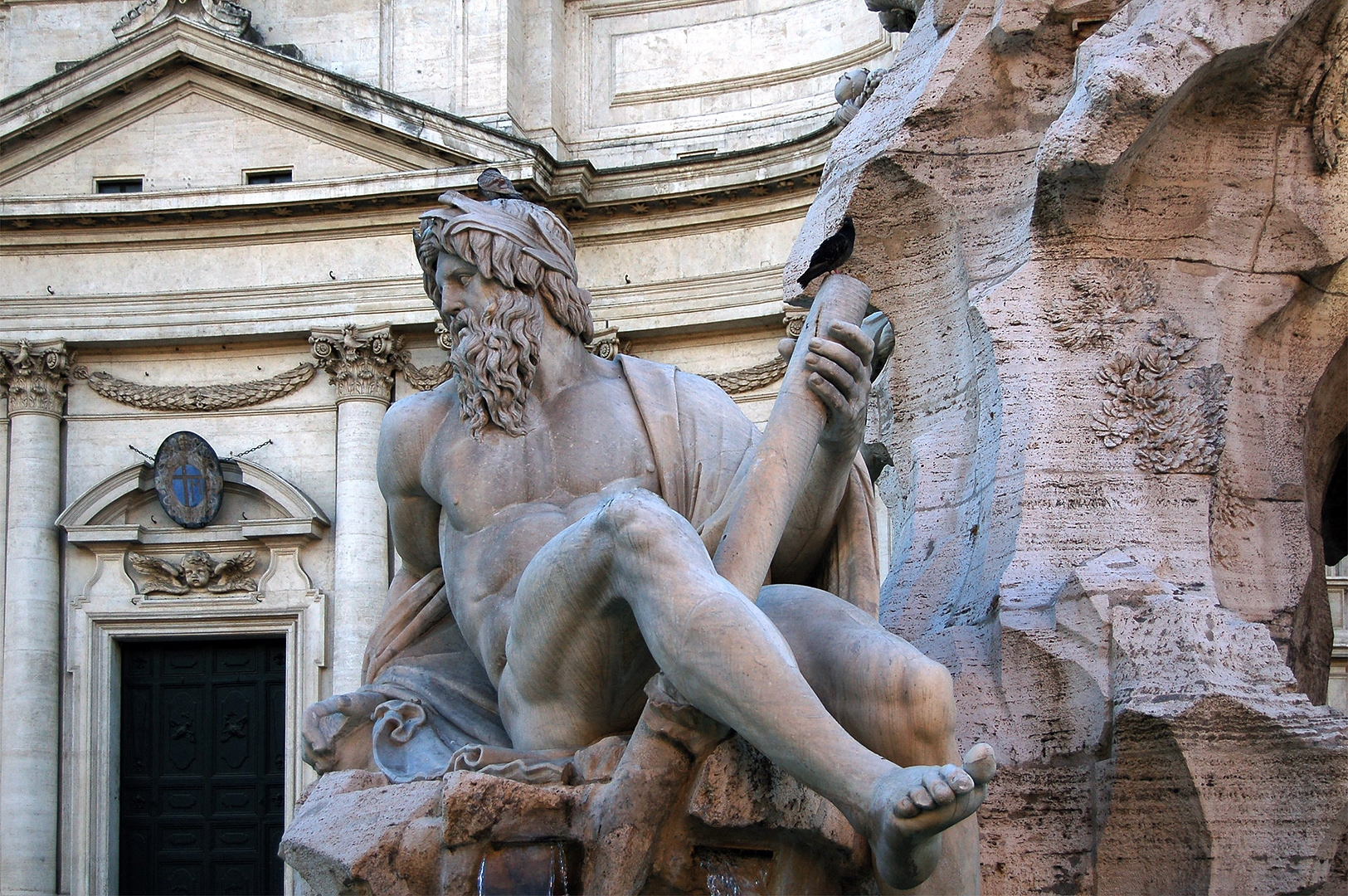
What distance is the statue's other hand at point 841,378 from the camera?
3156mm

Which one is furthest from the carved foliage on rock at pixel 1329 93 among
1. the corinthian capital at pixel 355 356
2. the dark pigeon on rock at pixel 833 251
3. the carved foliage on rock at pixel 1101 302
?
the corinthian capital at pixel 355 356

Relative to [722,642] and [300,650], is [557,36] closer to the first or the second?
[300,650]

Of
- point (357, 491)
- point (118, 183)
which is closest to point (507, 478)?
point (357, 491)

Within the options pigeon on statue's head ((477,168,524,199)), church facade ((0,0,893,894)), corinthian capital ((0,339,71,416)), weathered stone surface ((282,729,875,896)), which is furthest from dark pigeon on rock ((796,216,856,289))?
corinthian capital ((0,339,71,416))

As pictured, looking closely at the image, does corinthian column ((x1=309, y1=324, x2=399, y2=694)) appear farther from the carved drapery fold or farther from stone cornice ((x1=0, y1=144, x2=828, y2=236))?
stone cornice ((x1=0, y1=144, x2=828, y2=236))

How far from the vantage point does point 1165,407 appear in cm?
Answer: 372

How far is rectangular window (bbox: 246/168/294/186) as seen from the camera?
1908 cm

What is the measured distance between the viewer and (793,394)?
3180 millimetres

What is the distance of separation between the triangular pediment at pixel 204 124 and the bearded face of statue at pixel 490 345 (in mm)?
14725

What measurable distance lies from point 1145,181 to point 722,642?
186 cm

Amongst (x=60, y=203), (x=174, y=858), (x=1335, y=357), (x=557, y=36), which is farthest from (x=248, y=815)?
(x=1335, y=357)

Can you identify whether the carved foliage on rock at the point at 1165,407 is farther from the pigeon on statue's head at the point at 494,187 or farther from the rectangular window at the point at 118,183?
the rectangular window at the point at 118,183

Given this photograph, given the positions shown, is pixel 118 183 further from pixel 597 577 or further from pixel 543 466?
pixel 597 577

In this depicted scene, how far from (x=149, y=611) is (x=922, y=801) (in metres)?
16.7
